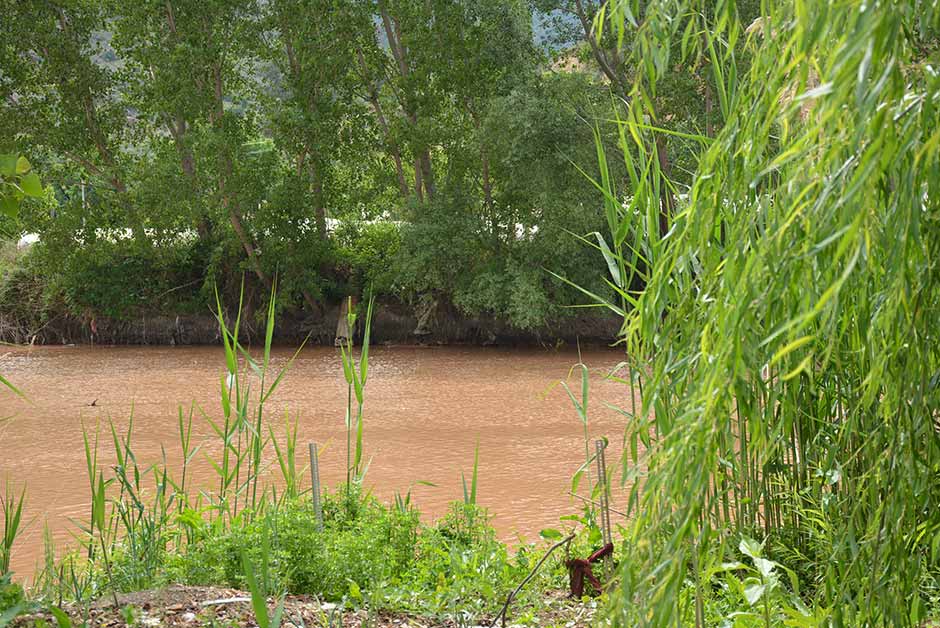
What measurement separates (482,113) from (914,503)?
37.5 ft

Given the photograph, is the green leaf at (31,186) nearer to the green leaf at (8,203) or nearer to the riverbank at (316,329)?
the green leaf at (8,203)

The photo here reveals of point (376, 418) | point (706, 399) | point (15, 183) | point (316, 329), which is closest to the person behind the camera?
point (706, 399)

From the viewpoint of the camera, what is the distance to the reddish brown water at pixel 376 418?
5.49 m

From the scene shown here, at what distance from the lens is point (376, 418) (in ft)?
26.4

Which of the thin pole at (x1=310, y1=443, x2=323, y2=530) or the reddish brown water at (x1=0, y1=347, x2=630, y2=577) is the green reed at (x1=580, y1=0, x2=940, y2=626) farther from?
the reddish brown water at (x1=0, y1=347, x2=630, y2=577)

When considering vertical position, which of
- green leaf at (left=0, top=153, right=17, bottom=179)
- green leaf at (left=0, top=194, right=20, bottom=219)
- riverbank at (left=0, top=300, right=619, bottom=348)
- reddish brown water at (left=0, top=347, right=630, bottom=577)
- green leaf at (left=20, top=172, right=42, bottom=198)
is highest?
green leaf at (left=0, top=153, right=17, bottom=179)

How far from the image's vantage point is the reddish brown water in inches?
216

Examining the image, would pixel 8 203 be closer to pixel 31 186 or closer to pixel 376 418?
pixel 31 186

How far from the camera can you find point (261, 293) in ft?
45.3

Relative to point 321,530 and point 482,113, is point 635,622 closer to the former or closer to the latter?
point 321,530

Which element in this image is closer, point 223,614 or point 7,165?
point 7,165

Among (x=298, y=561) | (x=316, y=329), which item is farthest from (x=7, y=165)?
(x=316, y=329)

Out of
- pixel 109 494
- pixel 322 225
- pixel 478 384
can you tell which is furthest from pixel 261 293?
pixel 109 494

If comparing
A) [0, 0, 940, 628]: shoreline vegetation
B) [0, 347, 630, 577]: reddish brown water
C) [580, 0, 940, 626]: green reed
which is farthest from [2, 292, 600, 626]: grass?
[580, 0, 940, 626]: green reed
